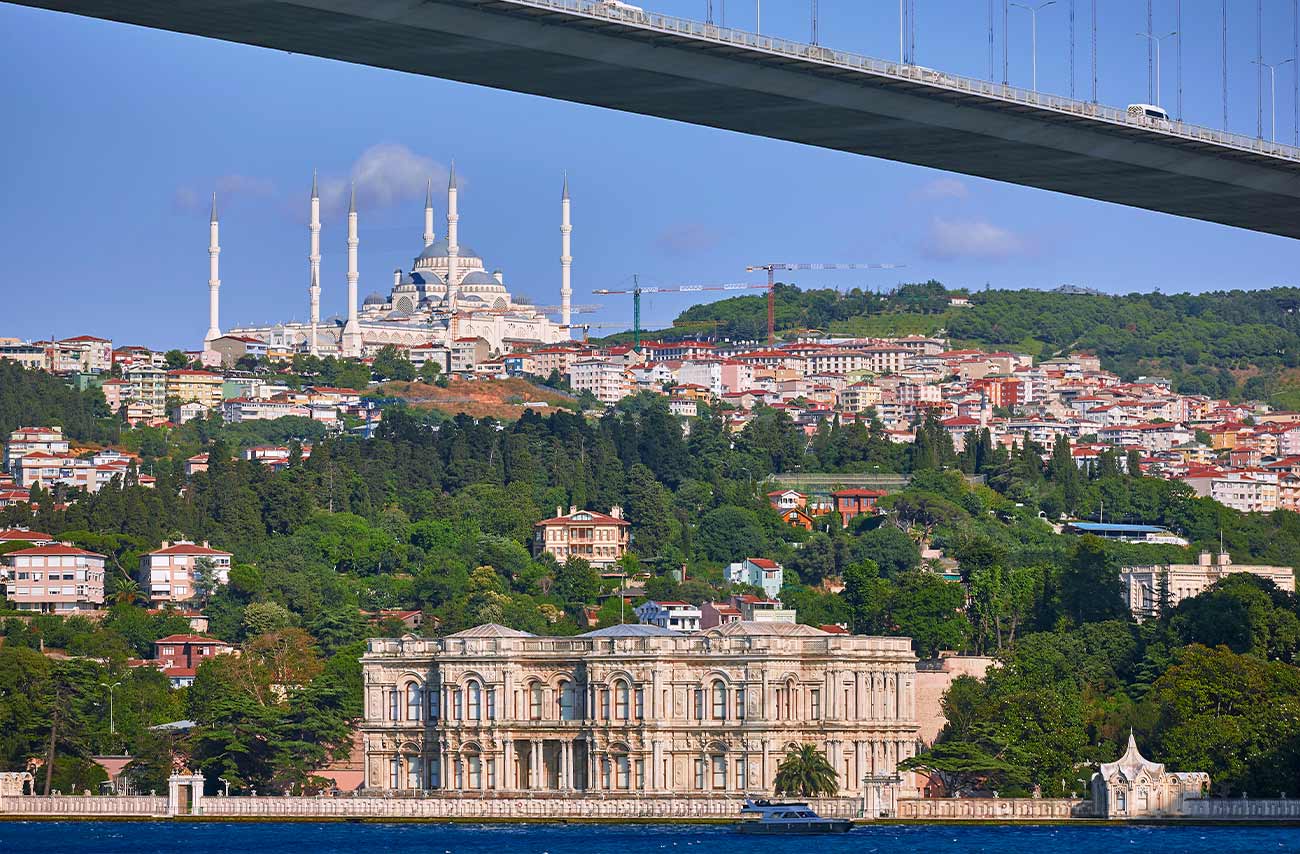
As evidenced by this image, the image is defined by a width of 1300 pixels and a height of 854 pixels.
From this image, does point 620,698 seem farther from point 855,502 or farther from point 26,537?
point 855,502

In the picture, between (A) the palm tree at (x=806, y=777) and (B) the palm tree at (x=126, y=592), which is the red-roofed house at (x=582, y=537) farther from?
(A) the palm tree at (x=806, y=777)

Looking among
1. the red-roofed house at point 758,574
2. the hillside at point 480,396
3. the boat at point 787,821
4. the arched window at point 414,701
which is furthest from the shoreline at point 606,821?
the hillside at point 480,396

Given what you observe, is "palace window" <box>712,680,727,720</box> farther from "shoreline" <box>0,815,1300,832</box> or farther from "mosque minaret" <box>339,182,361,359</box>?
"mosque minaret" <box>339,182,361,359</box>

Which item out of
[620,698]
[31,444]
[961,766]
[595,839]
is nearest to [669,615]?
[620,698]

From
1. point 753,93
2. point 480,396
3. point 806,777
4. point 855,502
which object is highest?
point 753,93

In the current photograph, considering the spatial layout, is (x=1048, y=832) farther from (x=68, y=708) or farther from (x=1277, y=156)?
(x=68, y=708)

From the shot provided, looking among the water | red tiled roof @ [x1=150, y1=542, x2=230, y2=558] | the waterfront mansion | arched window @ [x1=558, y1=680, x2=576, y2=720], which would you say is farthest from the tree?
red tiled roof @ [x1=150, y1=542, x2=230, y2=558]
